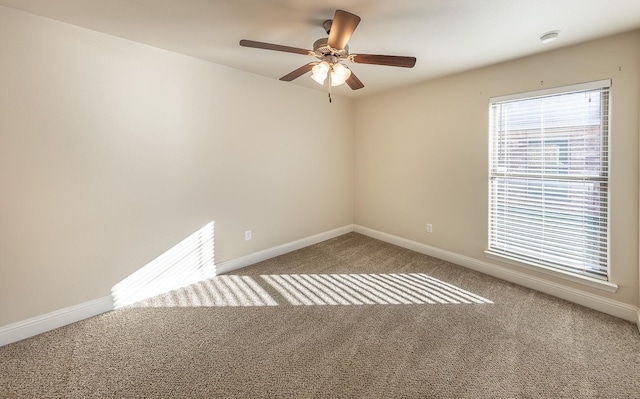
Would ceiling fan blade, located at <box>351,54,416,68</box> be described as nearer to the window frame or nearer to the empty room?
the empty room

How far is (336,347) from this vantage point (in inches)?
78.7

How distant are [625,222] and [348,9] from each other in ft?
9.39

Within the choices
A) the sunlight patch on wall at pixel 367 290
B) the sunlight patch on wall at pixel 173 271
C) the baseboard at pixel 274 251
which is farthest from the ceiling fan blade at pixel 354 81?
the baseboard at pixel 274 251

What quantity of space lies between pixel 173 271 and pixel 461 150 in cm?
363

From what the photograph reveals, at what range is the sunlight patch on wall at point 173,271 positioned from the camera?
259cm

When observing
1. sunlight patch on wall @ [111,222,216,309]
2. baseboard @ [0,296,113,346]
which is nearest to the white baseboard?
baseboard @ [0,296,113,346]

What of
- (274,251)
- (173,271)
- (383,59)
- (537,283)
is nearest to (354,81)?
(383,59)

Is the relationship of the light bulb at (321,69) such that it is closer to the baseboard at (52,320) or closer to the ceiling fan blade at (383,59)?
the ceiling fan blade at (383,59)

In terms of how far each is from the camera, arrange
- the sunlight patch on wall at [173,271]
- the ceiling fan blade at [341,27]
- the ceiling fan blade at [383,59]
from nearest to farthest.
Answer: the ceiling fan blade at [341,27]
the ceiling fan blade at [383,59]
the sunlight patch on wall at [173,271]

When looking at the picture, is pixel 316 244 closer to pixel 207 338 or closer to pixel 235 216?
pixel 235 216

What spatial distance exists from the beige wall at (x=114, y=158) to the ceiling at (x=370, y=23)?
0.27 m

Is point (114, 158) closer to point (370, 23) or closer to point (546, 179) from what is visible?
point (370, 23)

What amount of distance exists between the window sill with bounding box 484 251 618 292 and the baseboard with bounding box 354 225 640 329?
0.29ft

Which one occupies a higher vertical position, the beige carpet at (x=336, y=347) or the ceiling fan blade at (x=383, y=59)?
the ceiling fan blade at (x=383, y=59)
